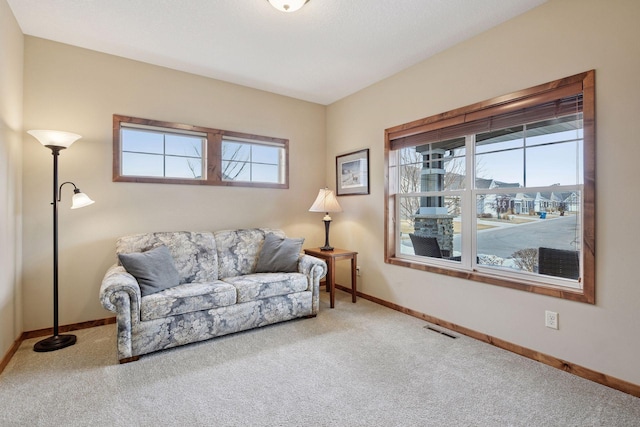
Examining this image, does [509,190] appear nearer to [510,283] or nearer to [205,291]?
[510,283]

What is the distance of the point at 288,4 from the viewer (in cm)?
227

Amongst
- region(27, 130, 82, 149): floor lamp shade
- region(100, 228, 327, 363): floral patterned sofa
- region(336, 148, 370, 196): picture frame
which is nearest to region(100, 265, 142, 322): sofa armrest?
region(100, 228, 327, 363): floral patterned sofa

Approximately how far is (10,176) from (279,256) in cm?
236

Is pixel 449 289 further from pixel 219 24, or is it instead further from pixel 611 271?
pixel 219 24

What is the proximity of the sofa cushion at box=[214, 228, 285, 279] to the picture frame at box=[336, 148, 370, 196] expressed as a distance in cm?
135

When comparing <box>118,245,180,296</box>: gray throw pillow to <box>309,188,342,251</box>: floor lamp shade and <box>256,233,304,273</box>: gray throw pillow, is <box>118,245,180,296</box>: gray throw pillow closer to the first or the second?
<box>256,233,304,273</box>: gray throw pillow

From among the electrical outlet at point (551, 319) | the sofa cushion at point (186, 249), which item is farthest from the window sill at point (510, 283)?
the sofa cushion at point (186, 249)

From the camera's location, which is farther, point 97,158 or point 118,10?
point 97,158

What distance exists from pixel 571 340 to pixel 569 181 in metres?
1.15

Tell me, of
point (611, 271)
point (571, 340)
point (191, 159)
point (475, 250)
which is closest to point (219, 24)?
point (191, 159)

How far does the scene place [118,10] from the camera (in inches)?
96.0

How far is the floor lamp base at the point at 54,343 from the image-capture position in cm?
251

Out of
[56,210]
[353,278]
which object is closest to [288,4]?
[56,210]

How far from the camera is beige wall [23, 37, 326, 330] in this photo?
111 inches
